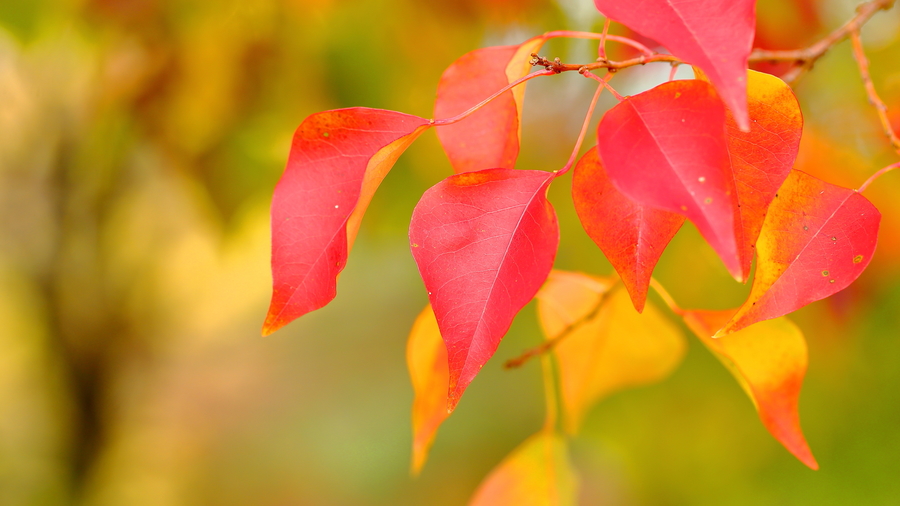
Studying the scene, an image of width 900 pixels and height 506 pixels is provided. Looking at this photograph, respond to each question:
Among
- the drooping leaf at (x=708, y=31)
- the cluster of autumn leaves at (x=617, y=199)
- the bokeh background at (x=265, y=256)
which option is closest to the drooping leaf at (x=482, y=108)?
the cluster of autumn leaves at (x=617, y=199)

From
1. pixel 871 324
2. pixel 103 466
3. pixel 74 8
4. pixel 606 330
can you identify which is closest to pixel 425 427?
pixel 606 330

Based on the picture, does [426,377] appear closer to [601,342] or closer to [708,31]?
[601,342]

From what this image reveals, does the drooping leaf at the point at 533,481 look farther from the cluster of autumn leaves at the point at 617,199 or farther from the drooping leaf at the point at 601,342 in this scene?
the cluster of autumn leaves at the point at 617,199

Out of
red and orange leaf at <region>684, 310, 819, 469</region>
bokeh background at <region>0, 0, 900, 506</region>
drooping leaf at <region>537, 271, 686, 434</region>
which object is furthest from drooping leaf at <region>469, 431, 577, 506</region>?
bokeh background at <region>0, 0, 900, 506</region>

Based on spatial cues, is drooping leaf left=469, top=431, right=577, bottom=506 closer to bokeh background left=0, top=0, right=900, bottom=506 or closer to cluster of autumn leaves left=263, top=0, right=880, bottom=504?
cluster of autumn leaves left=263, top=0, right=880, bottom=504

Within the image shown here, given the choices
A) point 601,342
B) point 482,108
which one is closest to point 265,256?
point 601,342

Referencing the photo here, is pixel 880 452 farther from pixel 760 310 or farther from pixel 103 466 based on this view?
→ pixel 103 466
